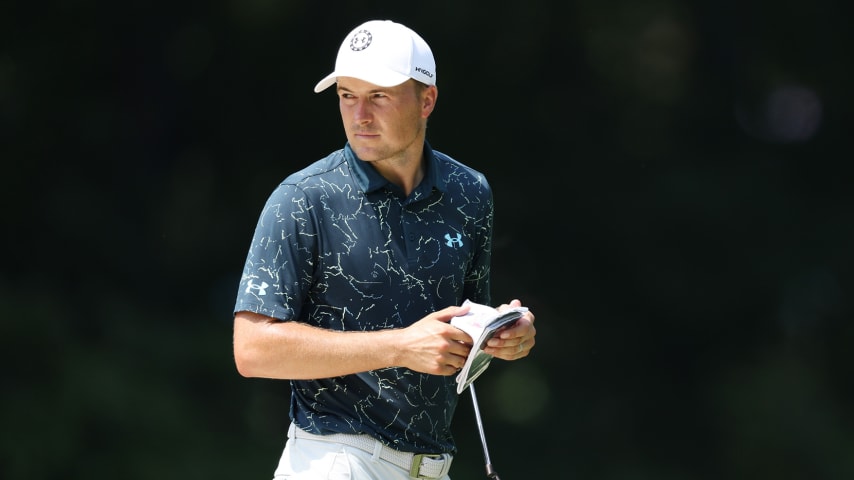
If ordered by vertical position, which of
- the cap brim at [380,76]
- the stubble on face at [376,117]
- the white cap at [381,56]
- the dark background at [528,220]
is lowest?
the dark background at [528,220]

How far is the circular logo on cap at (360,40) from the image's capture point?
2342 millimetres

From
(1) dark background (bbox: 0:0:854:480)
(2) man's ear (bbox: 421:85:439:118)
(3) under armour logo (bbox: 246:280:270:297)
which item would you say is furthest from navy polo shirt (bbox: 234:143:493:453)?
(1) dark background (bbox: 0:0:854:480)

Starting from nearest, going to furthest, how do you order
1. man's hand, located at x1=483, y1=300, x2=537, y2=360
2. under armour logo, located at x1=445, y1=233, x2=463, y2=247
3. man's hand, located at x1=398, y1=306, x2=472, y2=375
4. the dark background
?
man's hand, located at x1=398, y1=306, x2=472, y2=375 → man's hand, located at x1=483, y1=300, x2=537, y2=360 → under armour logo, located at x1=445, y1=233, x2=463, y2=247 → the dark background

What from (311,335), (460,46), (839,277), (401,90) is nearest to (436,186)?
(401,90)

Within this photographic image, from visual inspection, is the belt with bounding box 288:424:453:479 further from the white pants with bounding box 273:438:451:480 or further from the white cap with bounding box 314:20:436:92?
the white cap with bounding box 314:20:436:92

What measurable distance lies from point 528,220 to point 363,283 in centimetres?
286

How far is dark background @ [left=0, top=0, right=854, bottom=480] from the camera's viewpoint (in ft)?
16.0

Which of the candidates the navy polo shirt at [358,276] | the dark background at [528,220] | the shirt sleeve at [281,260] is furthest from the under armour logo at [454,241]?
the dark background at [528,220]

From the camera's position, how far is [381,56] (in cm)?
233

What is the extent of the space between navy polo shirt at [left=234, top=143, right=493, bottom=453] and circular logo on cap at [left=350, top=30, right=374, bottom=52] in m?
0.21

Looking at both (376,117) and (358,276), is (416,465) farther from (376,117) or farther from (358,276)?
(376,117)

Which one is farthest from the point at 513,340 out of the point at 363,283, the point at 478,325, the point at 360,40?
the point at 360,40

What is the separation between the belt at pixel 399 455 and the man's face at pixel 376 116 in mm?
552

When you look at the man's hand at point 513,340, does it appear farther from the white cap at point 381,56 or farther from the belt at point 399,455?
the white cap at point 381,56
